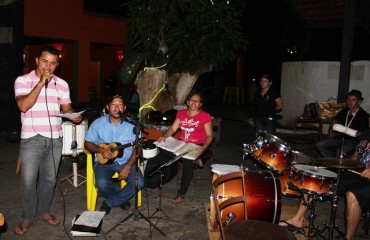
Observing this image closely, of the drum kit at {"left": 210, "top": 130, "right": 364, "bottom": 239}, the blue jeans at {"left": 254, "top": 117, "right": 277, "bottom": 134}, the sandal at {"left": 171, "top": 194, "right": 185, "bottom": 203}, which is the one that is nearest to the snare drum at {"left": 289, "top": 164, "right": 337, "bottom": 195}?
the drum kit at {"left": 210, "top": 130, "right": 364, "bottom": 239}

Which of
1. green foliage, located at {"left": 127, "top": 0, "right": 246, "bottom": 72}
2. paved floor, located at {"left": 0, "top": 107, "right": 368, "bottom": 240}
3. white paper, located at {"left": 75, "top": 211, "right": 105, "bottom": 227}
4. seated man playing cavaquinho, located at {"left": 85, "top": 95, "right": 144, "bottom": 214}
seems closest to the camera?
white paper, located at {"left": 75, "top": 211, "right": 105, "bottom": 227}

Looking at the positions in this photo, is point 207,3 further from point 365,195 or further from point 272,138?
point 365,195

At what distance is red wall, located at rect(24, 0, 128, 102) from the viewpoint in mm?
15820

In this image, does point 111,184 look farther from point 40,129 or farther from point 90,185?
point 40,129

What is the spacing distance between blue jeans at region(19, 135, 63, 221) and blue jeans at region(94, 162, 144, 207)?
2.13ft

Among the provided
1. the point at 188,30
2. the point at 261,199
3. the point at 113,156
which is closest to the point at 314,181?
the point at 261,199

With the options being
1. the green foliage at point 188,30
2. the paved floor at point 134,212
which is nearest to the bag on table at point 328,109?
the green foliage at point 188,30

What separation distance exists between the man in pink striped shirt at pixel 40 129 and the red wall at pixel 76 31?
12281 mm

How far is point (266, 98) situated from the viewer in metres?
7.88

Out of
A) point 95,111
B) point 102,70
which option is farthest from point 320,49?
point 95,111

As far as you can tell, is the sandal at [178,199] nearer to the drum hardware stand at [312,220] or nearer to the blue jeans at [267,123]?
the drum hardware stand at [312,220]

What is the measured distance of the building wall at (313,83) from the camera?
12.0 meters

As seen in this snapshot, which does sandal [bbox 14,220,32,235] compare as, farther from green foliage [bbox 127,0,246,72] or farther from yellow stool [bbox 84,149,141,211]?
green foliage [bbox 127,0,246,72]

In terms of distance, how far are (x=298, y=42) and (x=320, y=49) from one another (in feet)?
5.56
